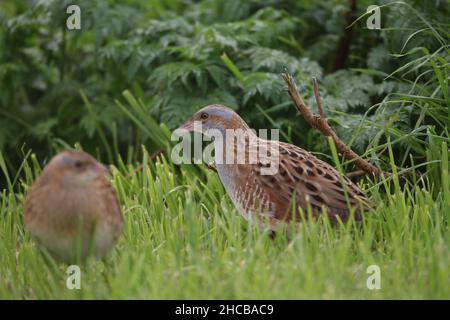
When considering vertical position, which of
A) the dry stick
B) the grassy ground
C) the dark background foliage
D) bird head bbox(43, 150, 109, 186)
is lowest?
the grassy ground

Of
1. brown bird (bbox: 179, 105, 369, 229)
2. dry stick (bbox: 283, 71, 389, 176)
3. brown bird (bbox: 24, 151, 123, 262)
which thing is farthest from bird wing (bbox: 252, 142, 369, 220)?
brown bird (bbox: 24, 151, 123, 262)

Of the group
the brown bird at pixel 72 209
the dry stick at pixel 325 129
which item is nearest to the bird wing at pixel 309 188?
the dry stick at pixel 325 129

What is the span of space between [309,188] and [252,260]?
2.68 feet

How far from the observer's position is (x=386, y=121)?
15.2 feet

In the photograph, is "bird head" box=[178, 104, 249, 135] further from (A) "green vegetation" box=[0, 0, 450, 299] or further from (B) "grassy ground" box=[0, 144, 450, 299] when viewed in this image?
(B) "grassy ground" box=[0, 144, 450, 299]

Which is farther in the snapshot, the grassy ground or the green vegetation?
the green vegetation

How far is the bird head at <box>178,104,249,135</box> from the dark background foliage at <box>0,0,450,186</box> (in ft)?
1.96

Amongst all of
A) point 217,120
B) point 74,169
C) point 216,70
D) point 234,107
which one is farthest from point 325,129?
point 74,169

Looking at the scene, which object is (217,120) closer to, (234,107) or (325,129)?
(325,129)

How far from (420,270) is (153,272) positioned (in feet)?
4.03

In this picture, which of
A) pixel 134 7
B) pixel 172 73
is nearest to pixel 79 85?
pixel 134 7

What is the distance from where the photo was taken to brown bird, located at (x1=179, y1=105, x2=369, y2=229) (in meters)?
3.91

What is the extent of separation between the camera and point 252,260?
3.27 m
